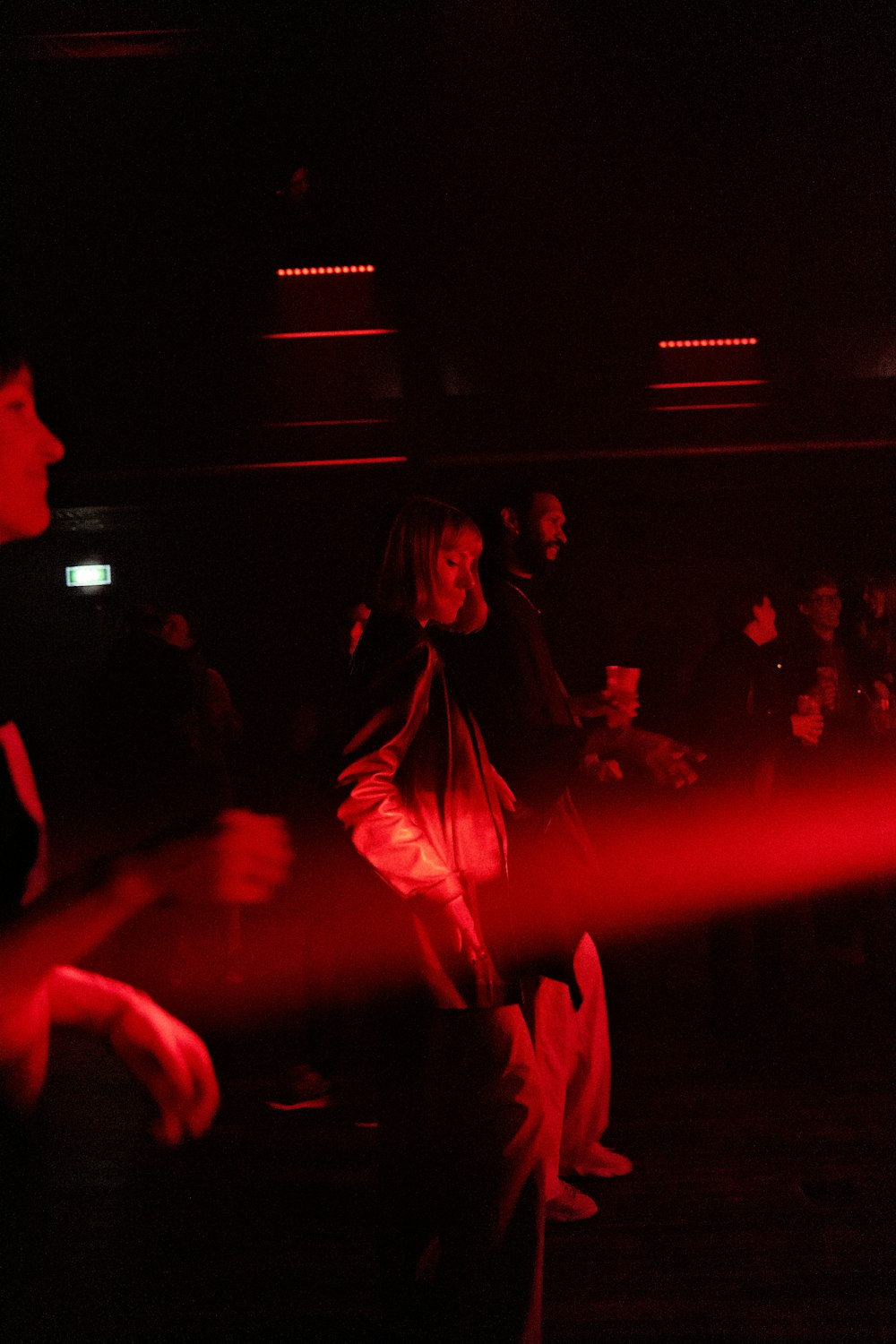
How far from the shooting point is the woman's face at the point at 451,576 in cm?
250

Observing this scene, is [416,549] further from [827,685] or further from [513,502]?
[827,685]

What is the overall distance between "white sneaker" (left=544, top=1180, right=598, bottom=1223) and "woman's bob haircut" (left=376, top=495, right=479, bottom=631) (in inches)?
72.8

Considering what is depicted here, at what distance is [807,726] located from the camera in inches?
213

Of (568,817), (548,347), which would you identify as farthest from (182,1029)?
(548,347)

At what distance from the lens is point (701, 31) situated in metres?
4.50

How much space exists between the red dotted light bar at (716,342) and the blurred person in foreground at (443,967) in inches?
291

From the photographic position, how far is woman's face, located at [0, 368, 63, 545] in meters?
1.29

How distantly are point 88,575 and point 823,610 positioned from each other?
6713mm

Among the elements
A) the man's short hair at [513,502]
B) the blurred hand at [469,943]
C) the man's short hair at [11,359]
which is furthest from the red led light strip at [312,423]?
the man's short hair at [11,359]

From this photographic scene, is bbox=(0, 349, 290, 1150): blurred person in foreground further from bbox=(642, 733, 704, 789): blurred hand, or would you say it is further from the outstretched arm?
bbox=(642, 733, 704, 789): blurred hand

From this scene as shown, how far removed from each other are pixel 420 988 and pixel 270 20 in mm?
3818

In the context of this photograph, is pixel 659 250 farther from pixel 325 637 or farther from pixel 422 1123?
pixel 422 1123

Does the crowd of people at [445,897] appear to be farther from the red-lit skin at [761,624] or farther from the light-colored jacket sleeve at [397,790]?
the red-lit skin at [761,624]

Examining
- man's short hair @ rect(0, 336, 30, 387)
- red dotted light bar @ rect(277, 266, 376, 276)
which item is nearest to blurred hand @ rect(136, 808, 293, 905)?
man's short hair @ rect(0, 336, 30, 387)
